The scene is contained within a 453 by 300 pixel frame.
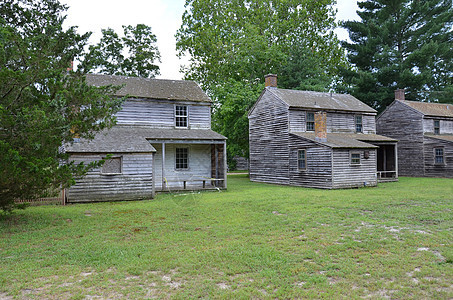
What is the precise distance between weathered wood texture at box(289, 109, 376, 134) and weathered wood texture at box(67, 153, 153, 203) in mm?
11840

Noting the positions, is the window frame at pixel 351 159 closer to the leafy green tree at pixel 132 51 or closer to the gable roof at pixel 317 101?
the gable roof at pixel 317 101

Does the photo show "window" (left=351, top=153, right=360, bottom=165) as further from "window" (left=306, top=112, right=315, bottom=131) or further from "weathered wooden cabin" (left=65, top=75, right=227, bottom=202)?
"weathered wooden cabin" (left=65, top=75, right=227, bottom=202)

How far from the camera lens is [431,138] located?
30094 mm

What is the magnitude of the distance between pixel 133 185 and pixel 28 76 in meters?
9.17

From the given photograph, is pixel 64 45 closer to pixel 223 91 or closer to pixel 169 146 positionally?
pixel 169 146

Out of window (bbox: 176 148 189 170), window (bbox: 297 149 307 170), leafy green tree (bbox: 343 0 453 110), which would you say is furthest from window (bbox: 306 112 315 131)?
leafy green tree (bbox: 343 0 453 110)

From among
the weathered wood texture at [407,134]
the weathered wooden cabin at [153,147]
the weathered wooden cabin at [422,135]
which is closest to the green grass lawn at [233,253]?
the weathered wooden cabin at [153,147]

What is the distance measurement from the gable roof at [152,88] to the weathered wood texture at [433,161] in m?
20.9

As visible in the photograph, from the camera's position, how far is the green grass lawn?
5.51m

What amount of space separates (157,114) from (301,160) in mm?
10286

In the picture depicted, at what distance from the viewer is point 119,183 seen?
1720 cm

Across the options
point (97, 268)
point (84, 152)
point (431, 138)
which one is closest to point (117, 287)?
point (97, 268)

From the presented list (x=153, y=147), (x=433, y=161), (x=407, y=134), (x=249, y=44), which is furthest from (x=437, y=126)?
(x=153, y=147)

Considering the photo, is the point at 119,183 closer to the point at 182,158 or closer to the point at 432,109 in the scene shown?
the point at 182,158
